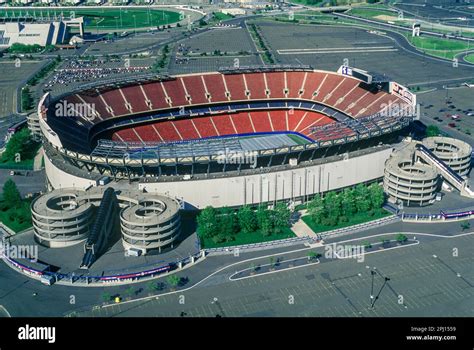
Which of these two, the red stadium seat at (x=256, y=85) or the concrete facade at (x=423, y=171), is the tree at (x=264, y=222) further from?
the red stadium seat at (x=256, y=85)

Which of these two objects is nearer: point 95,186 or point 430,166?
point 95,186

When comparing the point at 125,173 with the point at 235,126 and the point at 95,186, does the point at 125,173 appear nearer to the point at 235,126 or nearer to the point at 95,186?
the point at 95,186

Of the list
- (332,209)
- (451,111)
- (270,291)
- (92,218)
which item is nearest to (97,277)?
(92,218)

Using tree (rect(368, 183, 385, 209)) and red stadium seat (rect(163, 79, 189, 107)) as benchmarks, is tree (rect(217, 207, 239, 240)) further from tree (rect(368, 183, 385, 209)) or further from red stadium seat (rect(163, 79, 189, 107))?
red stadium seat (rect(163, 79, 189, 107))

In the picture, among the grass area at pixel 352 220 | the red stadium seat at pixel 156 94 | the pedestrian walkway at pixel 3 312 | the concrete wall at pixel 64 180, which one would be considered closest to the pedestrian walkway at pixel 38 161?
the concrete wall at pixel 64 180

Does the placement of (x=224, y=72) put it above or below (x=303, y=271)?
above

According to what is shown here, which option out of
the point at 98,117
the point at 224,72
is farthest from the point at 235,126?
the point at 98,117
